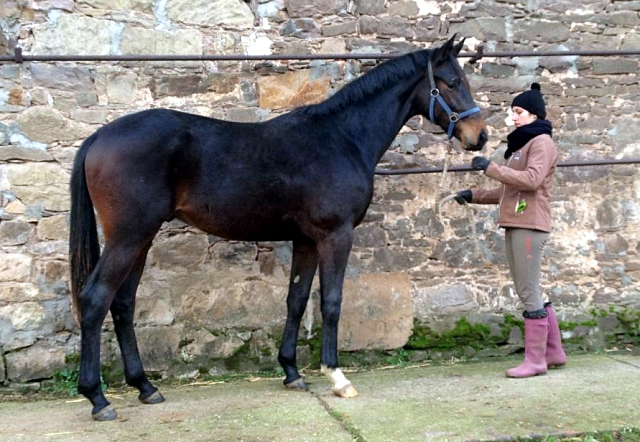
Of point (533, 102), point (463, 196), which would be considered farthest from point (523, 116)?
point (463, 196)

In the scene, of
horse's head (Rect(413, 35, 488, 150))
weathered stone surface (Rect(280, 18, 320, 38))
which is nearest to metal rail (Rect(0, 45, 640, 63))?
weathered stone surface (Rect(280, 18, 320, 38))

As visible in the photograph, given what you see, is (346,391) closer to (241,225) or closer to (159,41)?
(241,225)

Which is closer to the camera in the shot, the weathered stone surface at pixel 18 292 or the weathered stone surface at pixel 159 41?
the weathered stone surface at pixel 18 292

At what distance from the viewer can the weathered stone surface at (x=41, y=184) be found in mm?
4605

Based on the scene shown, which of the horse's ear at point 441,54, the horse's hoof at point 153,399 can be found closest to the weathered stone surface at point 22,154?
the horse's hoof at point 153,399

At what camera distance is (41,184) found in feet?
15.2

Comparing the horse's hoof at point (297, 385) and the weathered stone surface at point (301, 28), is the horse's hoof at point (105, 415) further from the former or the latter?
the weathered stone surface at point (301, 28)

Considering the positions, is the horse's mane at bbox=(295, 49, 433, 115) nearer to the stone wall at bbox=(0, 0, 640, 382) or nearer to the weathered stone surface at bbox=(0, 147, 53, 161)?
the stone wall at bbox=(0, 0, 640, 382)

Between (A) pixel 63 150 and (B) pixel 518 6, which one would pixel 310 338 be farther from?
(B) pixel 518 6

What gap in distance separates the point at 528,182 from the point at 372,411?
1.81 m

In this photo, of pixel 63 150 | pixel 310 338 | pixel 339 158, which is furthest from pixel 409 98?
pixel 63 150

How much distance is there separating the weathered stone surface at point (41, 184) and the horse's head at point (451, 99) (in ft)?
8.73

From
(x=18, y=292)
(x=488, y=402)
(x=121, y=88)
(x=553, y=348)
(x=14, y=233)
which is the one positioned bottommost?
(x=488, y=402)

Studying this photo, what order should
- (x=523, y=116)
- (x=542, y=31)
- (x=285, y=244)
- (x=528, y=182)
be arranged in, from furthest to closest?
(x=542, y=31), (x=285, y=244), (x=523, y=116), (x=528, y=182)
